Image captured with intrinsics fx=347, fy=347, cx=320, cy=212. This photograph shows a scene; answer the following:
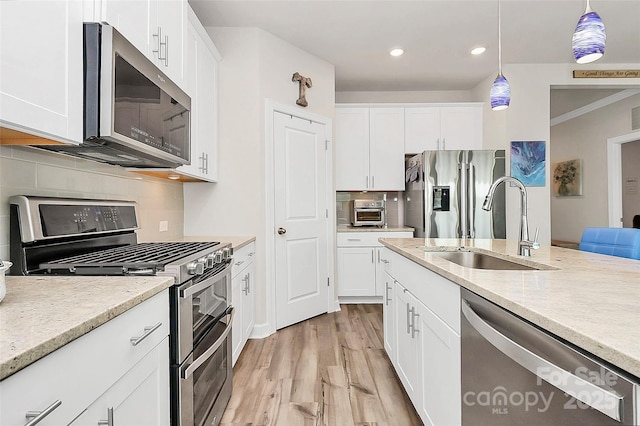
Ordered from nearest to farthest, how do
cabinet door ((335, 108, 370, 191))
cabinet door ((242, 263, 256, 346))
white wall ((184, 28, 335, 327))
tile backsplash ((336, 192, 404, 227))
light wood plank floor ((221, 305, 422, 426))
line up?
light wood plank floor ((221, 305, 422, 426)), cabinet door ((242, 263, 256, 346)), white wall ((184, 28, 335, 327)), cabinet door ((335, 108, 370, 191)), tile backsplash ((336, 192, 404, 227))

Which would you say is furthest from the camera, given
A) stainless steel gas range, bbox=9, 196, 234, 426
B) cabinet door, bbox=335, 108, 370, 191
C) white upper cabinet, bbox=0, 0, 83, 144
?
cabinet door, bbox=335, 108, 370, 191

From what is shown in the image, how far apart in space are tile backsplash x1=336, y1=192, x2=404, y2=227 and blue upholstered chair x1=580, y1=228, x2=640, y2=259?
2.69 m

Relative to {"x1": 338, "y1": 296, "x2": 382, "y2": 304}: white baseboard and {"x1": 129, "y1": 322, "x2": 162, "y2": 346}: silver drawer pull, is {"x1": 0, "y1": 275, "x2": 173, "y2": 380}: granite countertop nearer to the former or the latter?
{"x1": 129, "y1": 322, "x2": 162, "y2": 346}: silver drawer pull

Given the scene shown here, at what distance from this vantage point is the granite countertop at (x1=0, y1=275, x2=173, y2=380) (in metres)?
0.60

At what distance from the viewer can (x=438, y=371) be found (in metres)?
1.42

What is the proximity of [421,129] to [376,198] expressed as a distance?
107 cm

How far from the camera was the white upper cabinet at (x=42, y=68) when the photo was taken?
3.03 ft

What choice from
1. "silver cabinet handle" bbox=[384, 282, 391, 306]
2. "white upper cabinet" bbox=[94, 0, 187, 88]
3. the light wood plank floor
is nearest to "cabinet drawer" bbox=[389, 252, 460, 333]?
"silver cabinet handle" bbox=[384, 282, 391, 306]

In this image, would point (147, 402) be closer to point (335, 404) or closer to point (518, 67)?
point (335, 404)

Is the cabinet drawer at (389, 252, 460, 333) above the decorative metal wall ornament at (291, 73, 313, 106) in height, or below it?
below

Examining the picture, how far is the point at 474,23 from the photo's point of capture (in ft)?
10.3

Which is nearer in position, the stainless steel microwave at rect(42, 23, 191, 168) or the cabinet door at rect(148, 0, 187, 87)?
the stainless steel microwave at rect(42, 23, 191, 168)

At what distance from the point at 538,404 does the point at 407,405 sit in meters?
1.34

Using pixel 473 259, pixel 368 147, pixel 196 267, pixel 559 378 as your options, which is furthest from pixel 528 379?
pixel 368 147
